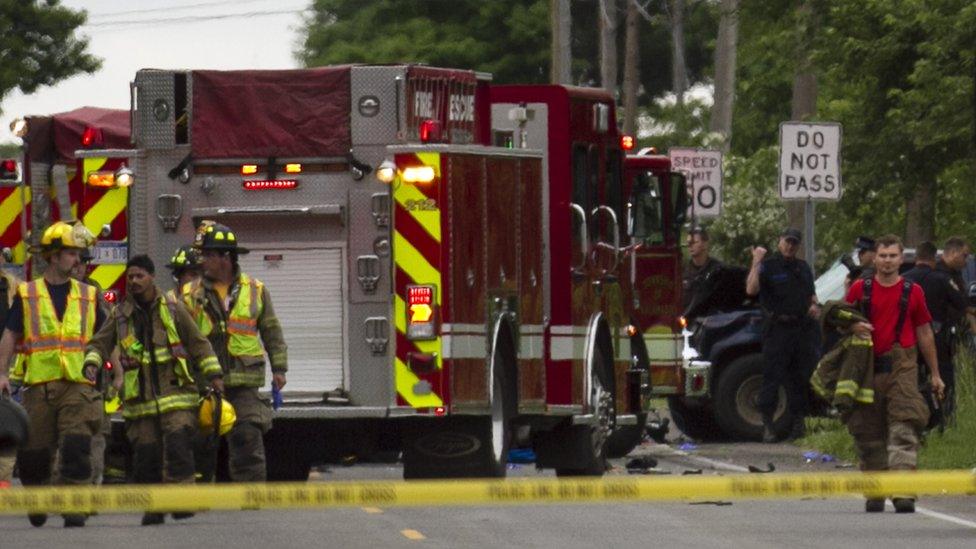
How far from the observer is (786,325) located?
2320 cm

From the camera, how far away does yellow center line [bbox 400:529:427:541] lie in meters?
14.7

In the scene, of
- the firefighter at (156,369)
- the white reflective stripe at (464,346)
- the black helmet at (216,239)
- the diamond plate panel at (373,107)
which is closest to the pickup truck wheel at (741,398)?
the white reflective stripe at (464,346)

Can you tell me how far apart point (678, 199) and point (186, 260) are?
7.09 m

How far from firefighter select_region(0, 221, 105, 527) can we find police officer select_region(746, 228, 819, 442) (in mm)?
8671

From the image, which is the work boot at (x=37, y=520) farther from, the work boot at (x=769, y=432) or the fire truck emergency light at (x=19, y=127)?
the work boot at (x=769, y=432)

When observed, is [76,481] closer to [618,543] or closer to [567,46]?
[618,543]

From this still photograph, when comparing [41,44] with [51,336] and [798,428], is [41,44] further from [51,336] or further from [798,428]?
[51,336]

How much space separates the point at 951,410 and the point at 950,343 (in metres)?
0.99

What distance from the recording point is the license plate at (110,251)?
17312mm

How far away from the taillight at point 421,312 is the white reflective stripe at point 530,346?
1224 millimetres

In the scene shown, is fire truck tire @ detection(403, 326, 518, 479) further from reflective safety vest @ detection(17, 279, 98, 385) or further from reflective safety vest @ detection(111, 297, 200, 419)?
reflective safety vest @ detection(17, 279, 98, 385)

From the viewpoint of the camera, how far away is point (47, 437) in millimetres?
15531

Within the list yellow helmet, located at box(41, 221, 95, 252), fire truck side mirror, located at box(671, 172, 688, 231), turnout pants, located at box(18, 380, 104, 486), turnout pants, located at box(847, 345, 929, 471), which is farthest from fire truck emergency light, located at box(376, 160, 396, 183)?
fire truck side mirror, located at box(671, 172, 688, 231)

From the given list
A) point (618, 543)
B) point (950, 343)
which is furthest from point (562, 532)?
point (950, 343)
